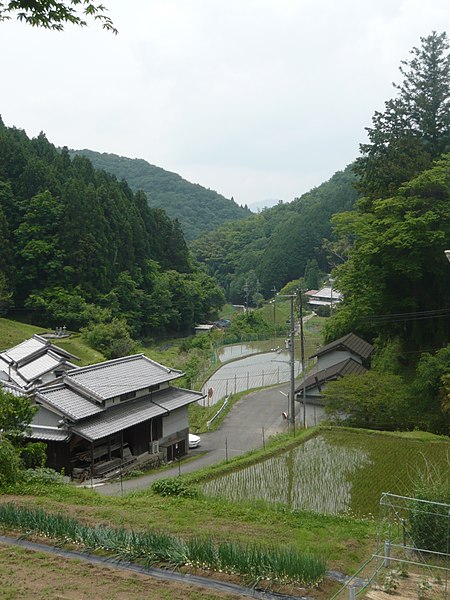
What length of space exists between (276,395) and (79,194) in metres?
28.7

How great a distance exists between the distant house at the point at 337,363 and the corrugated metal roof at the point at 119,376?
6.68m

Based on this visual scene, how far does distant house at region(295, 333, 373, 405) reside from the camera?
26312 millimetres

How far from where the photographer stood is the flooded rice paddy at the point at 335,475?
13.3 metres

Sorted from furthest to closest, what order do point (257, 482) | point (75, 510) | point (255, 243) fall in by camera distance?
1. point (255, 243)
2. point (257, 482)
3. point (75, 510)

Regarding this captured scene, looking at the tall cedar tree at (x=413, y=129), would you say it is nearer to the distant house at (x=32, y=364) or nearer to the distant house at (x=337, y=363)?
the distant house at (x=337, y=363)

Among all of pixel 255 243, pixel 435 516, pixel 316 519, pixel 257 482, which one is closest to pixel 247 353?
pixel 257 482

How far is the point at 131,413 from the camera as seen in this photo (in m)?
20.3

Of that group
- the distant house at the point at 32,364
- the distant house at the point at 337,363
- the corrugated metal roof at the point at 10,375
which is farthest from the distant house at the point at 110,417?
the distant house at the point at 337,363

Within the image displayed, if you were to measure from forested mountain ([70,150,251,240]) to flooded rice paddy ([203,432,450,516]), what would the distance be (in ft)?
380

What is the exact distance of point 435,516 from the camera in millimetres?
7672

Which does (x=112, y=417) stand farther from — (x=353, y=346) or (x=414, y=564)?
(x=353, y=346)

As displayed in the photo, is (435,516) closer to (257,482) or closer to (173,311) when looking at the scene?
(257,482)

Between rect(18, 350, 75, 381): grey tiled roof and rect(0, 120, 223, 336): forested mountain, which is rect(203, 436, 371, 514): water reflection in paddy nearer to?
rect(18, 350, 75, 381): grey tiled roof

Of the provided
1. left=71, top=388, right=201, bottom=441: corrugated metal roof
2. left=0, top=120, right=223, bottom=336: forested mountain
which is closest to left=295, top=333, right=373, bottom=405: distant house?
left=71, top=388, right=201, bottom=441: corrugated metal roof
